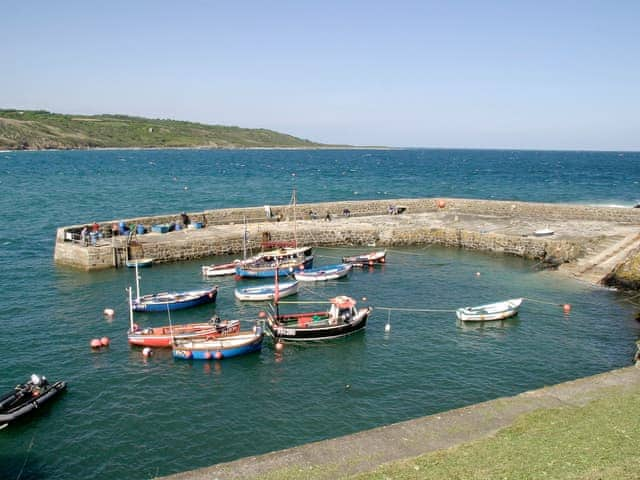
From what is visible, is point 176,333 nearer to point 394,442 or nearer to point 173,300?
point 173,300

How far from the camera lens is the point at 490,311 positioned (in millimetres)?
30906

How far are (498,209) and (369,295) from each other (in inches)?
1140

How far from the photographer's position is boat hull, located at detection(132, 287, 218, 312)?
106 ft

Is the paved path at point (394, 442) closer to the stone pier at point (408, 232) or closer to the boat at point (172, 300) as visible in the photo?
the boat at point (172, 300)

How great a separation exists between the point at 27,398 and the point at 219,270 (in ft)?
65.4

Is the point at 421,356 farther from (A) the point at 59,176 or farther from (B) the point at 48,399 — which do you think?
(A) the point at 59,176

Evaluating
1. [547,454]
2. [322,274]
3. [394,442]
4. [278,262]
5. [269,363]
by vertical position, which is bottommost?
[269,363]

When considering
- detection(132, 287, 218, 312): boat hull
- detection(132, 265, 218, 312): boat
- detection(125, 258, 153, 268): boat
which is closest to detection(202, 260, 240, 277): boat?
detection(125, 258, 153, 268): boat

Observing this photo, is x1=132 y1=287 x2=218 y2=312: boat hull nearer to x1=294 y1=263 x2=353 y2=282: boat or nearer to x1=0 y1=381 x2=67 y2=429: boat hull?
x1=294 y1=263 x2=353 y2=282: boat

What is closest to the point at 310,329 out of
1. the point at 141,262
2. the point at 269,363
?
the point at 269,363

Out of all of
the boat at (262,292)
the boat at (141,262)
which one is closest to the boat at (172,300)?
the boat at (262,292)

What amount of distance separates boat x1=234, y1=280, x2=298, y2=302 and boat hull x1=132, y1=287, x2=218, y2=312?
1.72 metres

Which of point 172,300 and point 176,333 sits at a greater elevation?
point 172,300

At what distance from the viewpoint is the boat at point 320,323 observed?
27938mm
